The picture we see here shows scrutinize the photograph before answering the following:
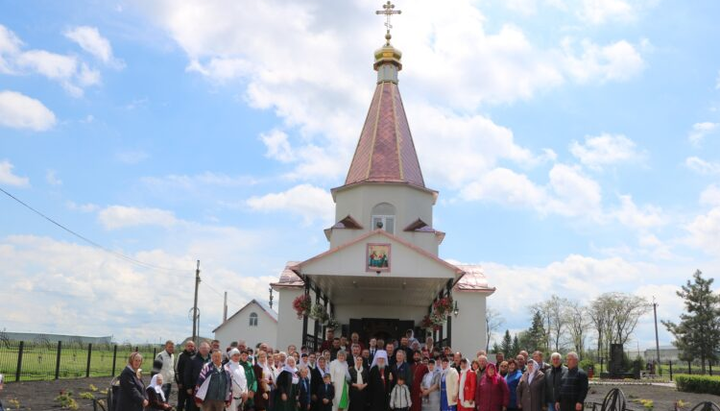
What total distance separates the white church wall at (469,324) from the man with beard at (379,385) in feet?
40.6

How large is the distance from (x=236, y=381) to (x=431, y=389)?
13.3 feet

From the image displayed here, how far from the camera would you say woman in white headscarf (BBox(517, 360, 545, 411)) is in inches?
442

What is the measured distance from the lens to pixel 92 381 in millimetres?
21953

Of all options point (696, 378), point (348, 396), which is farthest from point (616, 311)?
point (348, 396)

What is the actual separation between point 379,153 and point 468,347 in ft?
28.8

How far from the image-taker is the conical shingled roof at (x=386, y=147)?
87.7ft

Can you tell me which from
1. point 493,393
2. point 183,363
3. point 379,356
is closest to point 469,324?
point 379,356

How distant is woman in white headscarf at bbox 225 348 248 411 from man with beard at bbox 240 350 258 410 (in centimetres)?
37

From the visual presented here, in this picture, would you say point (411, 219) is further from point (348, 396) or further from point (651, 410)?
point (348, 396)

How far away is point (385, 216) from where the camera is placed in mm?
26188

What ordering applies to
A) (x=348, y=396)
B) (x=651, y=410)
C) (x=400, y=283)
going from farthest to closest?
(x=400, y=283) < (x=651, y=410) < (x=348, y=396)

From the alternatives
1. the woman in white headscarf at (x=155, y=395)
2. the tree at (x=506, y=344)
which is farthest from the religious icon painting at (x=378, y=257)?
the tree at (x=506, y=344)

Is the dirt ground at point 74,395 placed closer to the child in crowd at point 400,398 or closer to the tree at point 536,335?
the child in crowd at point 400,398

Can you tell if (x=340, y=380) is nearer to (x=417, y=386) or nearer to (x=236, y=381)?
(x=417, y=386)
